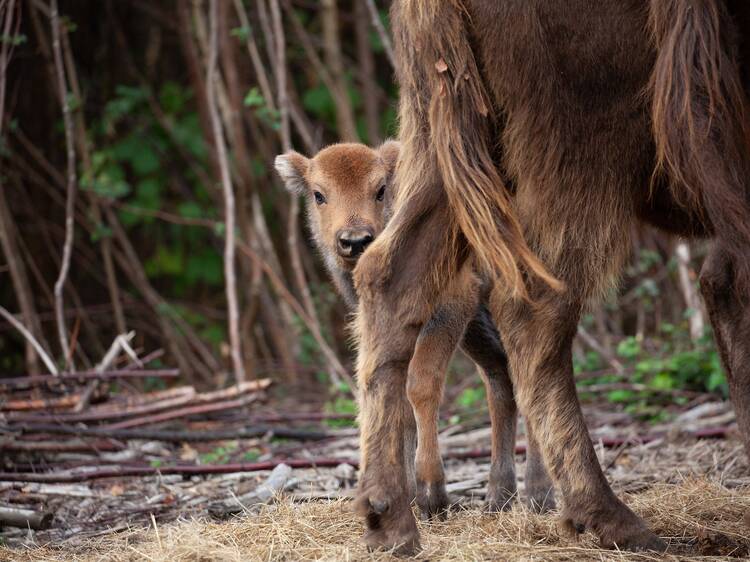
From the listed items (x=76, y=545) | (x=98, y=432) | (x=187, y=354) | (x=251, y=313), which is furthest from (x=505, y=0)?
(x=187, y=354)

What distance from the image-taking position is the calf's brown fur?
470 cm

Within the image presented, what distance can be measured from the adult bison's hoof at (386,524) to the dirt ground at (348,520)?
6cm

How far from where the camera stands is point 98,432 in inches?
231

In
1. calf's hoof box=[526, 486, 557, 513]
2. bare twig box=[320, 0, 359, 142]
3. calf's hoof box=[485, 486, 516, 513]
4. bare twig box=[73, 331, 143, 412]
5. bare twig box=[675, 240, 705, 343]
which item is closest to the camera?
calf's hoof box=[526, 486, 557, 513]

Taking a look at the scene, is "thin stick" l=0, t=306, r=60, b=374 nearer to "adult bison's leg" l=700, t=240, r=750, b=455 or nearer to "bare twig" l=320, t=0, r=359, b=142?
"adult bison's leg" l=700, t=240, r=750, b=455

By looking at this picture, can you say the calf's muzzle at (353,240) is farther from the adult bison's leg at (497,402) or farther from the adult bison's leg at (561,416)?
the adult bison's leg at (561,416)

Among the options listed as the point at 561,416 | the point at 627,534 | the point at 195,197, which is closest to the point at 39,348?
the point at 561,416

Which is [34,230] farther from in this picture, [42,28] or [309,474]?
[309,474]

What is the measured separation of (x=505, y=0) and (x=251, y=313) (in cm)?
676

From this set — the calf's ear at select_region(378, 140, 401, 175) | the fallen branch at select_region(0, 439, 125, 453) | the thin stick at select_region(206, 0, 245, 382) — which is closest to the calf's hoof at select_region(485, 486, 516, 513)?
the calf's ear at select_region(378, 140, 401, 175)

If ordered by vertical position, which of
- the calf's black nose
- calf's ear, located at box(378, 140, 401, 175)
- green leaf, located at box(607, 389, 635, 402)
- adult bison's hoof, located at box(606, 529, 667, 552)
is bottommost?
green leaf, located at box(607, 389, 635, 402)

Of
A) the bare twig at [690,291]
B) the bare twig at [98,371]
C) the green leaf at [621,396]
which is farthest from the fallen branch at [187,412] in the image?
the bare twig at [690,291]

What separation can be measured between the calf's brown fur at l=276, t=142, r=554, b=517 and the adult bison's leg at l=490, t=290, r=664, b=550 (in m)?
0.36

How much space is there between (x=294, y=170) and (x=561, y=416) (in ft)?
9.55
